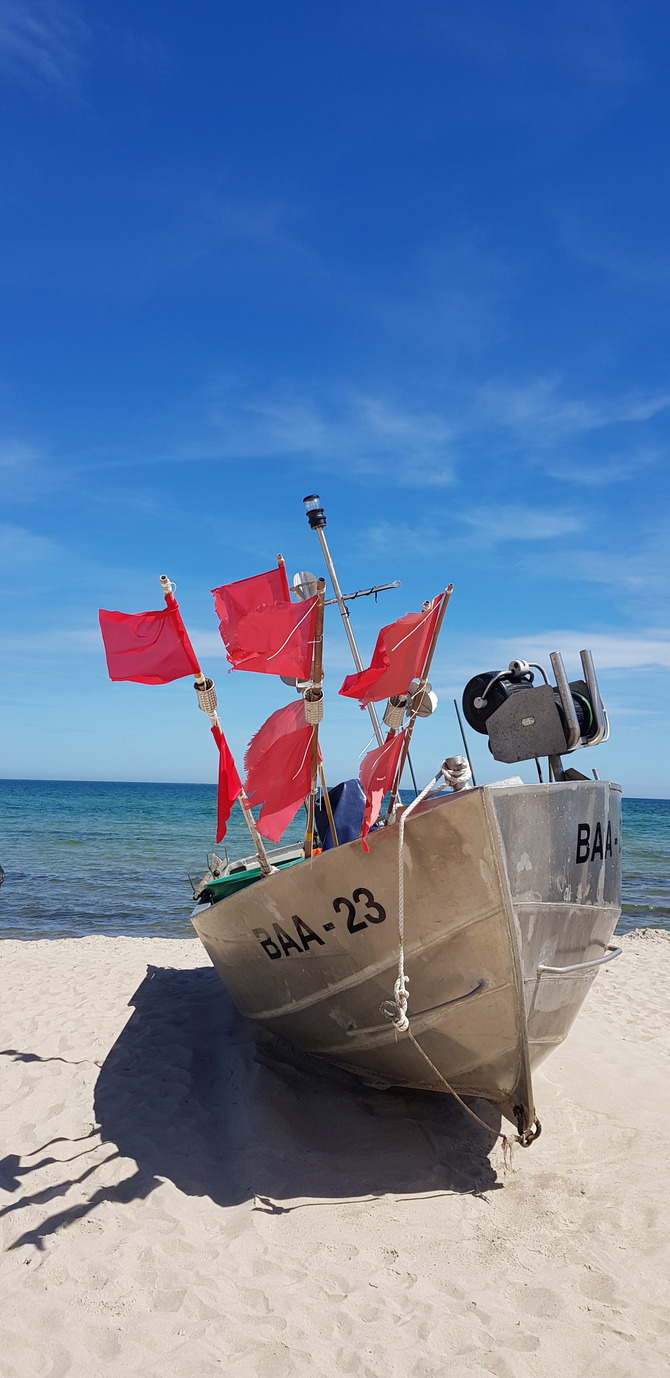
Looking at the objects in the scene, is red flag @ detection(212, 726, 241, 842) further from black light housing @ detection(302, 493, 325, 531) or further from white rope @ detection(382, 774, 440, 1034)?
black light housing @ detection(302, 493, 325, 531)

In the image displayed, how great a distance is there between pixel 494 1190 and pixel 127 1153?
2.08m

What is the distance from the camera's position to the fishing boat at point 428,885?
3.92 meters

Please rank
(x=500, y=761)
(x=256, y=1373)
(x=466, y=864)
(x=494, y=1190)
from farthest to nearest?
(x=500, y=761) < (x=494, y=1190) < (x=466, y=864) < (x=256, y=1373)

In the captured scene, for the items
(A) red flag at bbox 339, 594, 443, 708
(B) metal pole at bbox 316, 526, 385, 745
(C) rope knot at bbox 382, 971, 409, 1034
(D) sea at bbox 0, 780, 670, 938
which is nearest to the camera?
(C) rope knot at bbox 382, 971, 409, 1034

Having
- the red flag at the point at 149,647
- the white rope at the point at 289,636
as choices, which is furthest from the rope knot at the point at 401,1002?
the red flag at the point at 149,647

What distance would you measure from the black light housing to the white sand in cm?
427

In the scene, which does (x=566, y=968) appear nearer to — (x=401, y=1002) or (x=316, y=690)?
(x=401, y=1002)

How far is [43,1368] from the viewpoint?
115 inches

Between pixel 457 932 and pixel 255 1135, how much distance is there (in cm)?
193

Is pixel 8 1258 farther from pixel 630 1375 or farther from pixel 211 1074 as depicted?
A: pixel 630 1375

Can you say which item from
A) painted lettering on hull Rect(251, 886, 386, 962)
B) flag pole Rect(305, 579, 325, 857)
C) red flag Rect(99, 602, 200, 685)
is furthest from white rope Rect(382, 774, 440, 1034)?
red flag Rect(99, 602, 200, 685)

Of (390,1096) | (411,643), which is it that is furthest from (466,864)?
(390,1096)

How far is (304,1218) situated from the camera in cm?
396

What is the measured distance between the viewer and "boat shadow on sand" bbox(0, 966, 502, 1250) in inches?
165
